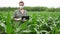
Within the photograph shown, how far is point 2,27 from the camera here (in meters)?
2.75

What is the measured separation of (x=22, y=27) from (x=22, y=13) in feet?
11.7

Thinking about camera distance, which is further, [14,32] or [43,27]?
[43,27]

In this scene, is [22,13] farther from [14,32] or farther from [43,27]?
[14,32]

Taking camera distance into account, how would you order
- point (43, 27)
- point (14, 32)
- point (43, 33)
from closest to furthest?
point (14, 32) → point (43, 33) → point (43, 27)

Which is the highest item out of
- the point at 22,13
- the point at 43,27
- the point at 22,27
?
the point at 22,27

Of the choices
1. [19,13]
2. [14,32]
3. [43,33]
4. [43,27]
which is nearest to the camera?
[14,32]

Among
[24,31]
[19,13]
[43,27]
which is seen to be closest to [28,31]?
[24,31]

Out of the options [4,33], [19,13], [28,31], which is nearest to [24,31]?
[28,31]

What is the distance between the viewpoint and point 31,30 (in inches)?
102

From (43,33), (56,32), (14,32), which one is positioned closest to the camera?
(14,32)

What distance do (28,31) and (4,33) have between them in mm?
269
